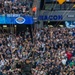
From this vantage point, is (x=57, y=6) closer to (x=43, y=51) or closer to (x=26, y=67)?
(x=43, y=51)

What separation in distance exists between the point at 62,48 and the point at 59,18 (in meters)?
9.31

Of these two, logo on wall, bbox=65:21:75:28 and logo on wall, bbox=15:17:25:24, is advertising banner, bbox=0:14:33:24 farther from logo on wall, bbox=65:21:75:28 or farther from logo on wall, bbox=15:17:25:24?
logo on wall, bbox=65:21:75:28

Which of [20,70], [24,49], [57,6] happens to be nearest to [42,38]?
[24,49]

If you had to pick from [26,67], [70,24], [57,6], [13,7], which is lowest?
[70,24]

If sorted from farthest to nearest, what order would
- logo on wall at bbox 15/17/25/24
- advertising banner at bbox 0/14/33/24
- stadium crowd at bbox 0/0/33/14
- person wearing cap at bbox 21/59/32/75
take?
logo on wall at bbox 15/17/25/24 < advertising banner at bbox 0/14/33/24 < stadium crowd at bbox 0/0/33/14 < person wearing cap at bbox 21/59/32/75

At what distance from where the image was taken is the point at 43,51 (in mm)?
29219

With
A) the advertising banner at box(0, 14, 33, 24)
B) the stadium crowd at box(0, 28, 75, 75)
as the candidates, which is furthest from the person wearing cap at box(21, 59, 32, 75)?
the advertising banner at box(0, 14, 33, 24)

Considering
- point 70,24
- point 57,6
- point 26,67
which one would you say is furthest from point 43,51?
point 57,6

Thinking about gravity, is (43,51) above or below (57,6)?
below

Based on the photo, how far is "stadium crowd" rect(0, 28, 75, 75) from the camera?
2603 cm

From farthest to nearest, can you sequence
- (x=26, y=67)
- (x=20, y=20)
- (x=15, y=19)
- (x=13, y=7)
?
1. (x=20, y=20)
2. (x=15, y=19)
3. (x=13, y=7)
4. (x=26, y=67)

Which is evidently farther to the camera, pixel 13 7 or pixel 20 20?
pixel 20 20

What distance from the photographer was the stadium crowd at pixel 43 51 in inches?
1025

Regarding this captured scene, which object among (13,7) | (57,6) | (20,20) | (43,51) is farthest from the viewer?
(57,6)
